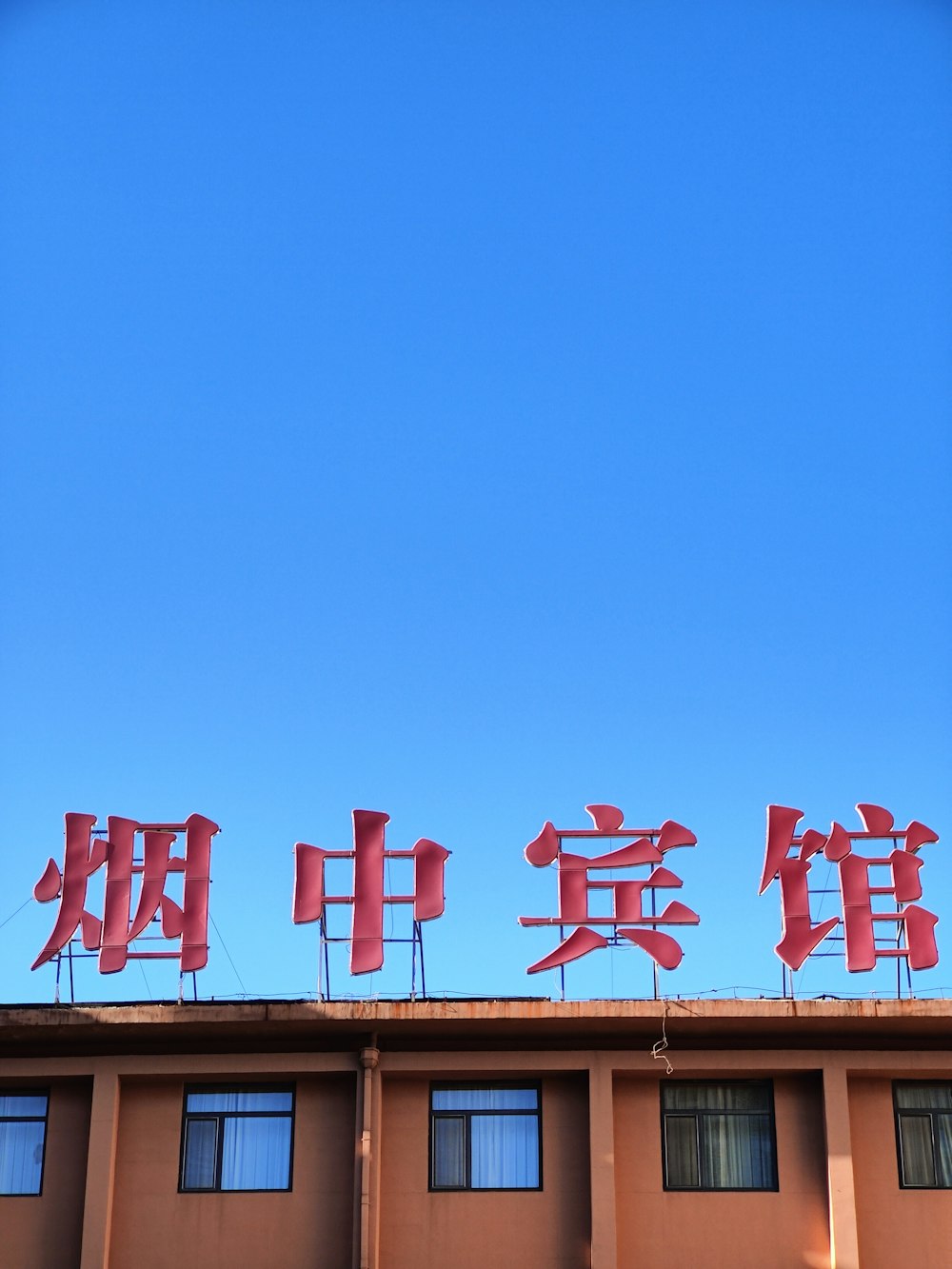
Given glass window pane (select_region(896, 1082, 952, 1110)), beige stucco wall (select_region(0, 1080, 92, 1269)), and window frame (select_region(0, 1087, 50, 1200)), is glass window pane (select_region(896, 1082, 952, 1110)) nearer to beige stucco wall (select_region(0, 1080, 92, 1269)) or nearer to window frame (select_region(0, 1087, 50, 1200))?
beige stucco wall (select_region(0, 1080, 92, 1269))

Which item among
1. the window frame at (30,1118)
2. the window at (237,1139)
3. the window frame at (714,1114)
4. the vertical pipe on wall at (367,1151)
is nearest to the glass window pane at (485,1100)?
the vertical pipe on wall at (367,1151)

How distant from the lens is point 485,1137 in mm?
34719

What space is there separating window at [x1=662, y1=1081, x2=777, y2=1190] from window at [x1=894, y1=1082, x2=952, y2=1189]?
2170 millimetres

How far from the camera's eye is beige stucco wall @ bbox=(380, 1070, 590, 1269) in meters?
33.6

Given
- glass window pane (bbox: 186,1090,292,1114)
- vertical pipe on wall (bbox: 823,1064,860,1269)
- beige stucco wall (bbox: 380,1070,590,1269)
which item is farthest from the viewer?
glass window pane (bbox: 186,1090,292,1114)

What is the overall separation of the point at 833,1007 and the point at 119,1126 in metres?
12.3

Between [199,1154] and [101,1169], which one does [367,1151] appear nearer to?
[199,1154]

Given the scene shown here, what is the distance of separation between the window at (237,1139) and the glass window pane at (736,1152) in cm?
710

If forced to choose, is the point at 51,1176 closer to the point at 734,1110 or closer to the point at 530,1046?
the point at 530,1046

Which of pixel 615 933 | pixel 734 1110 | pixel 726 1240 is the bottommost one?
pixel 726 1240

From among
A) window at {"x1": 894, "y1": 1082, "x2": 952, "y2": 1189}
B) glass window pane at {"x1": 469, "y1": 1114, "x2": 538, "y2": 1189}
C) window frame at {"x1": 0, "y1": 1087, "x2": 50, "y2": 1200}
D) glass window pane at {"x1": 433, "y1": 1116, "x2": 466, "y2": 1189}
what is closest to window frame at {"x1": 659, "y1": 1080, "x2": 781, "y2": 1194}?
window at {"x1": 894, "y1": 1082, "x2": 952, "y2": 1189}

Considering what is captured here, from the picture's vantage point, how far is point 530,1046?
3472 cm

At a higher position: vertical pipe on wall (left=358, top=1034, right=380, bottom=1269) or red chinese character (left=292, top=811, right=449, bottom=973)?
red chinese character (left=292, top=811, right=449, bottom=973)

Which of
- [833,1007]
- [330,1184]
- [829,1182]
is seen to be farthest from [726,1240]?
[330,1184]
